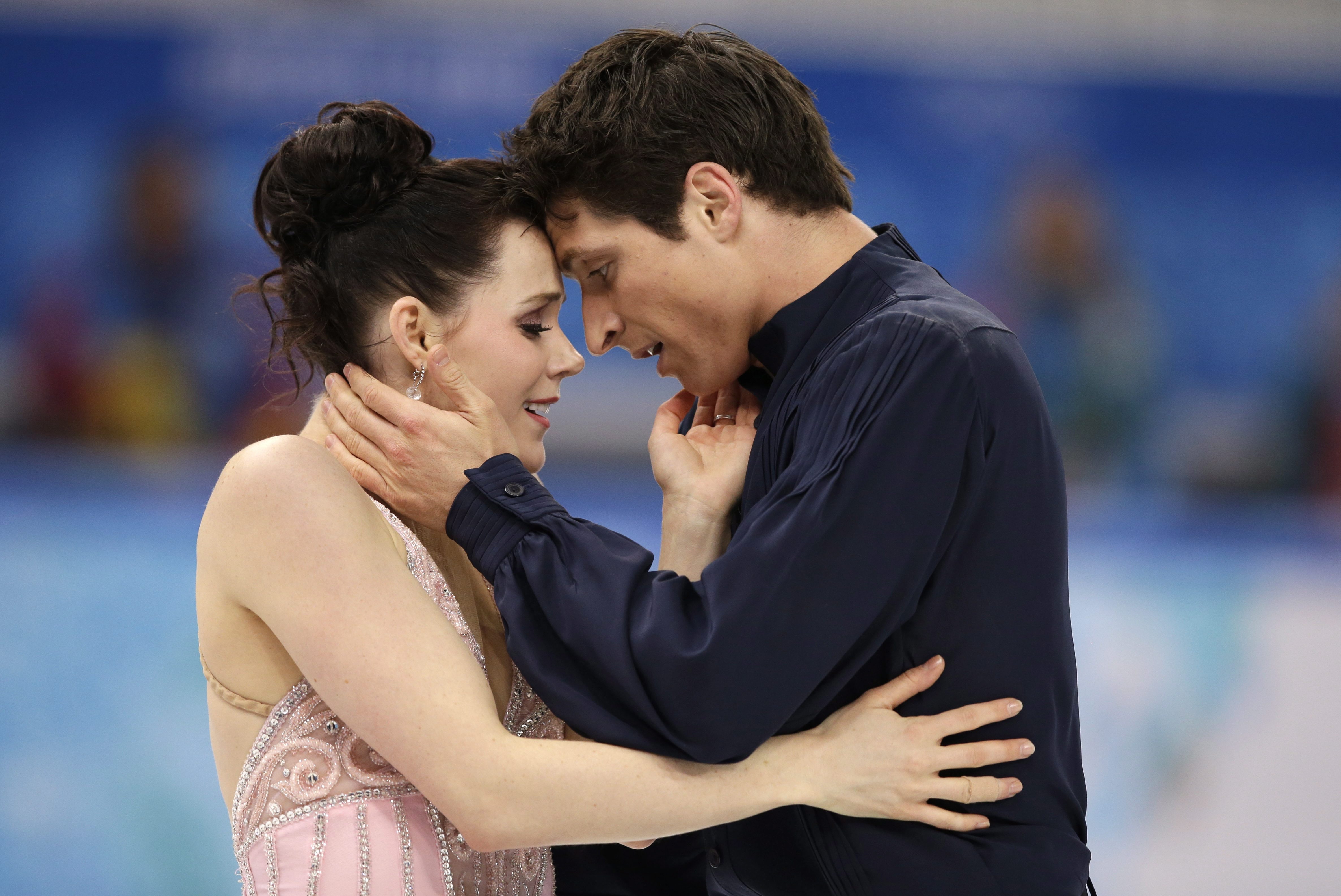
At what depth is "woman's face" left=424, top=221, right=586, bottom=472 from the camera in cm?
212

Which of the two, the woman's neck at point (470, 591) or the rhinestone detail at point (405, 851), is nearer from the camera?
the rhinestone detail at point (405, 851)

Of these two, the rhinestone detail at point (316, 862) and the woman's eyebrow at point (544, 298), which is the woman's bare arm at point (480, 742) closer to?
the rhinestone detail at point (316, 862)

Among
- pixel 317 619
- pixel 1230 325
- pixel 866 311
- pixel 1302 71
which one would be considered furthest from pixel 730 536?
pixel 1302 71

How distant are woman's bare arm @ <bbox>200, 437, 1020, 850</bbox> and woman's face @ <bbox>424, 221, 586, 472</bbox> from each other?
0.41 m

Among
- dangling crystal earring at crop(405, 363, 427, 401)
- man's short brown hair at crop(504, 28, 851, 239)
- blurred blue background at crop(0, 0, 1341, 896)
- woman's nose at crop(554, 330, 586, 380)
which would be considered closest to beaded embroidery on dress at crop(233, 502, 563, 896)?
dangling crystal earring at crop(405, 363, 427, 401)

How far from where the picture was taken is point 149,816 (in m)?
3.72

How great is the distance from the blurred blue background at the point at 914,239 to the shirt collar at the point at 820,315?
11.5 ft

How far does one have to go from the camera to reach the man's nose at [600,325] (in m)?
2.23

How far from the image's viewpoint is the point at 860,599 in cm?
167

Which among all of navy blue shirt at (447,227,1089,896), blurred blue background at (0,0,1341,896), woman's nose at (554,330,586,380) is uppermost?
blurred blue background at (0,0,1341,896)

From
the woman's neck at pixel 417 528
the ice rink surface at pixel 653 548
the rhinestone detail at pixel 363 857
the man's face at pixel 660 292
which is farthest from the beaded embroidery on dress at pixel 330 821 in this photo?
the ice rink surface at pixel 653 548

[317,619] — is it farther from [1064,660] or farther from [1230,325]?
[1230,325]

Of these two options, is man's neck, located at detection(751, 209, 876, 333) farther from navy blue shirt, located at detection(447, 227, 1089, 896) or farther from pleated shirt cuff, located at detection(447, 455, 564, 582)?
pleated shirt cuff, located at detection(447, 455, 564, 582)

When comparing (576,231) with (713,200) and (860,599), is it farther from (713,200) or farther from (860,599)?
(860,599)
